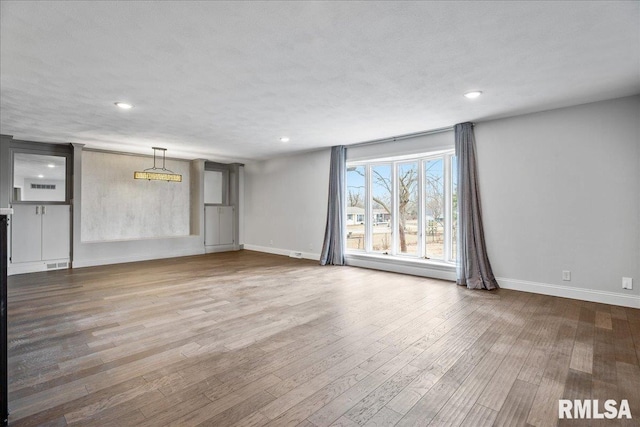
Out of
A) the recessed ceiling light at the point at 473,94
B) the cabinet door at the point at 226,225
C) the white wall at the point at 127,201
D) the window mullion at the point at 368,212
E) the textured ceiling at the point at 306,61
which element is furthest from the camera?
the cabinet door at the point at 226,225

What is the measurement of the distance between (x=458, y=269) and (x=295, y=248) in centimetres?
406

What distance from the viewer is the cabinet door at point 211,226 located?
8.65 metres

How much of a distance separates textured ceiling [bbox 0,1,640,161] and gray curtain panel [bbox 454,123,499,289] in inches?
17.8

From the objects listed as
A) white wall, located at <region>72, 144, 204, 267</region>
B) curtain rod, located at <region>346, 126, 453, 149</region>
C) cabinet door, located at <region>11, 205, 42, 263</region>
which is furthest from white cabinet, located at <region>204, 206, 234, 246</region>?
curtain rod, located at <region>346, 126, 453, 149</region>

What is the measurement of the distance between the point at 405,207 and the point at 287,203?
10.5 ft

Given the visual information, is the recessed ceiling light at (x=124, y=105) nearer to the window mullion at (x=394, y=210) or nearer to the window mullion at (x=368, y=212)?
the window mullion at (x=368, y=212)

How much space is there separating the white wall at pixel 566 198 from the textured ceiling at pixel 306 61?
0.31 m

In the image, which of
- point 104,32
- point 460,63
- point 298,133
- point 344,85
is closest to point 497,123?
point 460,63

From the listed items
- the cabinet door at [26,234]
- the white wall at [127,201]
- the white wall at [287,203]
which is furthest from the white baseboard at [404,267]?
the cabinet door at [26,234]

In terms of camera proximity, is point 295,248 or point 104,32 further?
point 295,248

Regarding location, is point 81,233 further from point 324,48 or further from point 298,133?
point 324,48

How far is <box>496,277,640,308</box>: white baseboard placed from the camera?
3.76 m

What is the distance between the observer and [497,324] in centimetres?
323

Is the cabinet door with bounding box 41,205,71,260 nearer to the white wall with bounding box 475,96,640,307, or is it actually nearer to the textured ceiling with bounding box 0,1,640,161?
the textured ceiling with bounding box 0,1,640,161
